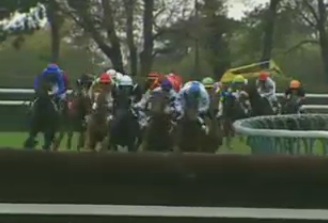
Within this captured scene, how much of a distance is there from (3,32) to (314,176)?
92.3 feet

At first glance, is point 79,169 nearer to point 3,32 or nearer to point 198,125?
point 198,125

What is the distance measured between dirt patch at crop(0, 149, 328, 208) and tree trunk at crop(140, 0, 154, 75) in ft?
98.6

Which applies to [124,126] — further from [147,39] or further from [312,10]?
[312,10]

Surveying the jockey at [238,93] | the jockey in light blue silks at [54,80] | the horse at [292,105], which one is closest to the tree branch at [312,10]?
the horse at [292,105]

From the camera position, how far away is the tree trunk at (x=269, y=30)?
39.6 m

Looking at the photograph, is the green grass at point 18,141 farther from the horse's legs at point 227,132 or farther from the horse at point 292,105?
the horse at point 292,105

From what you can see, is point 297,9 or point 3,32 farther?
point 297,9

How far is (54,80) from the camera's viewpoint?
15.3 meters

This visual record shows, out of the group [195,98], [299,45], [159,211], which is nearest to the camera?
[159,211]

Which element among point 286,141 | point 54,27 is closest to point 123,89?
point 286,141

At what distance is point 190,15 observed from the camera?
38625 mm

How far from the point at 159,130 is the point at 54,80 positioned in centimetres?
348

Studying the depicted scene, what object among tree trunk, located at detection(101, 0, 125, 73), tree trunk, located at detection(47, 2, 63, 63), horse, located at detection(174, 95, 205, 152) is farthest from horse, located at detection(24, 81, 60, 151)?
tree trunk, located at detection(101, 0, 125, 73)

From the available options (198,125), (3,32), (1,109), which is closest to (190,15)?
(3,32)
